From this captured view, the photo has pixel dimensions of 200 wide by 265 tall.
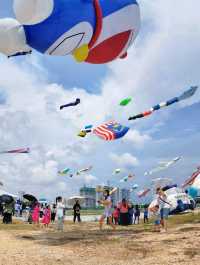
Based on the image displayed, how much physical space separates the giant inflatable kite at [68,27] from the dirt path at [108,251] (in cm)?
480

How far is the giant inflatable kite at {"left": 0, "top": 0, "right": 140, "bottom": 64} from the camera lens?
382 inches

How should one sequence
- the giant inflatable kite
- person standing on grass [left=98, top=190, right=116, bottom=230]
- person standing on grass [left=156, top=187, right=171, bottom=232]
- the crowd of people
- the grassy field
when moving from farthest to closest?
person standing on grass [left=98, top=190, right=116, bottom=230] → the crowd of people → person standing on grass [left=156, top=187, right=171, bottom=232] → the grassy field → the giant inflatable kite

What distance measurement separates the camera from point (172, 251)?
11039 millimetres

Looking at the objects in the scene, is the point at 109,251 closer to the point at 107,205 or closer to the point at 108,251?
the point at 108,251

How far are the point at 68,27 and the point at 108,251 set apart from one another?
221 inches

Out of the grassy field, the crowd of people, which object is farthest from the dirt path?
the crowd of people

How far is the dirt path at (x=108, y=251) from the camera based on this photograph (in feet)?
33.6

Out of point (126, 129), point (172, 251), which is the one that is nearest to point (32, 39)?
point (172, 251)

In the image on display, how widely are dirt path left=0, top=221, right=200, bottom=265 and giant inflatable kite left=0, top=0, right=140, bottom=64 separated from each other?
15.8 feet

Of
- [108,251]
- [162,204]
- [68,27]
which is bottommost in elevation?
[108,251]

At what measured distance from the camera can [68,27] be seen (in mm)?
10211

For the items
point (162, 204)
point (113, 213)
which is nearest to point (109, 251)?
point (162, 204)

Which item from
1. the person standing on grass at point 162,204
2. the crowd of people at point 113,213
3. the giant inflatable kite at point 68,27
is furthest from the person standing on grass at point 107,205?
the giant inflatable kite at point 68,27

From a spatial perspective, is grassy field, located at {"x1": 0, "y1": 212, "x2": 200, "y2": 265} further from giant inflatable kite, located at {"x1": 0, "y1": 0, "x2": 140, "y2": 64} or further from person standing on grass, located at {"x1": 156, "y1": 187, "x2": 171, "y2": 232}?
giant inflatable kite, located at {"x1": 0, "y1": 0, "x2": 140, "y2": 64}
